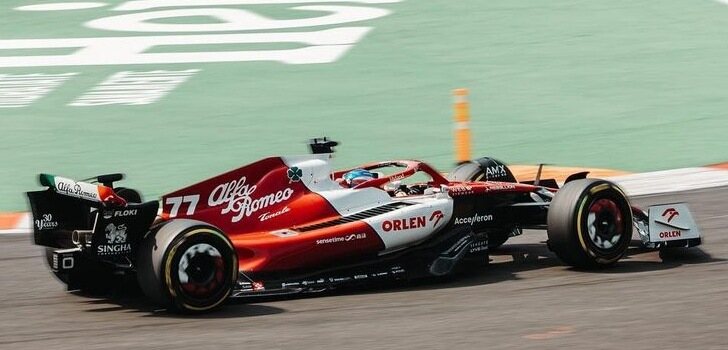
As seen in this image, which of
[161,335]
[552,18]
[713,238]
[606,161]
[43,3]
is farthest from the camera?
[43,3]

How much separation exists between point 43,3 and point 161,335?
53.9ft

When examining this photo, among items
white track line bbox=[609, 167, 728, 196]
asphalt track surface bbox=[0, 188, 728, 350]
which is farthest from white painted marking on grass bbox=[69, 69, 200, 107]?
asphalt track surface bbox=[0, 188, 728, 350]

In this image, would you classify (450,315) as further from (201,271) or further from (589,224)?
(589,224)

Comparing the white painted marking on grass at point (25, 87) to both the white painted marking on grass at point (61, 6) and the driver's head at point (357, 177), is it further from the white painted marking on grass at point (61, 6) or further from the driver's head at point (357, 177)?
the driver's head at point (357, 177)

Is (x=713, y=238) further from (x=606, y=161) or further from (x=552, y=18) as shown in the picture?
(x=552, y=18)

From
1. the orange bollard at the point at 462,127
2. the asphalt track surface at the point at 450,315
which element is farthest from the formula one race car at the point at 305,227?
the orange bollard at the point at 462,127

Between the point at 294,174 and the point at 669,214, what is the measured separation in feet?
9.95

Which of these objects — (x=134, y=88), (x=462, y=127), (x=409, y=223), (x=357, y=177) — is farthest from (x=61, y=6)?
(x=409, y=223)

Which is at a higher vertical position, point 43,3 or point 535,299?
point 43,3

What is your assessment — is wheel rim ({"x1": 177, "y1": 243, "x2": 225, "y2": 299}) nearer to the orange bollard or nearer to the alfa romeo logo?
the alfa romeo logo

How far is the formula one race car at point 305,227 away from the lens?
359 inches

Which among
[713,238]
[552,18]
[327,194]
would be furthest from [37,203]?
[552,18]

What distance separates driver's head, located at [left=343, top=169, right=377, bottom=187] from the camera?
1059 centimetres

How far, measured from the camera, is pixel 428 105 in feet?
59.4
